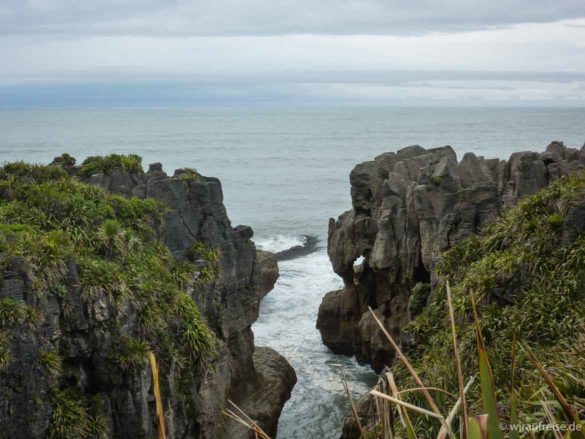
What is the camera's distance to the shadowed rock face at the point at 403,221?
25.3m

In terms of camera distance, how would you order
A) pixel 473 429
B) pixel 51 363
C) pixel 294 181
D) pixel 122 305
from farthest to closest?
pixel 294 181
pixel 122 305
pixel 51 363
pixel 473 429

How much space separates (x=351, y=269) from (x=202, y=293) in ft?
43.4

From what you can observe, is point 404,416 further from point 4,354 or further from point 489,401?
point 4,354

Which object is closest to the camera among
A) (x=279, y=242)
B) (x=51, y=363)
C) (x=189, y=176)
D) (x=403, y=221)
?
(x=51, y=363)

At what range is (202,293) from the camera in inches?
891

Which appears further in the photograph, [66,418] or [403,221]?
[403,221]

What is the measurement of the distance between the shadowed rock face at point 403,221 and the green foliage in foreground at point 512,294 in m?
2.12

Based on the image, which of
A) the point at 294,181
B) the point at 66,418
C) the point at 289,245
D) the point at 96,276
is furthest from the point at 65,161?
the point at 294,181

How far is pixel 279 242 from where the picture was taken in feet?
190

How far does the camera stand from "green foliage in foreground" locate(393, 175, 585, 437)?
633 inches

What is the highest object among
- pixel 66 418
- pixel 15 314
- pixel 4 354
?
pixel 15 314

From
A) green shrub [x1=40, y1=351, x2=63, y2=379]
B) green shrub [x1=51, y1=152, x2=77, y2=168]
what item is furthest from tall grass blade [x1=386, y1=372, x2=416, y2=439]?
green shrub [x1=51, y1=152, x2=77, y2=168]

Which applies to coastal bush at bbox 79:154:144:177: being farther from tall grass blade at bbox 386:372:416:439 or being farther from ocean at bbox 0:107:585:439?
tall grass blade at bbox 386:372:416:439

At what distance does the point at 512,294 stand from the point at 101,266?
10.1 m
